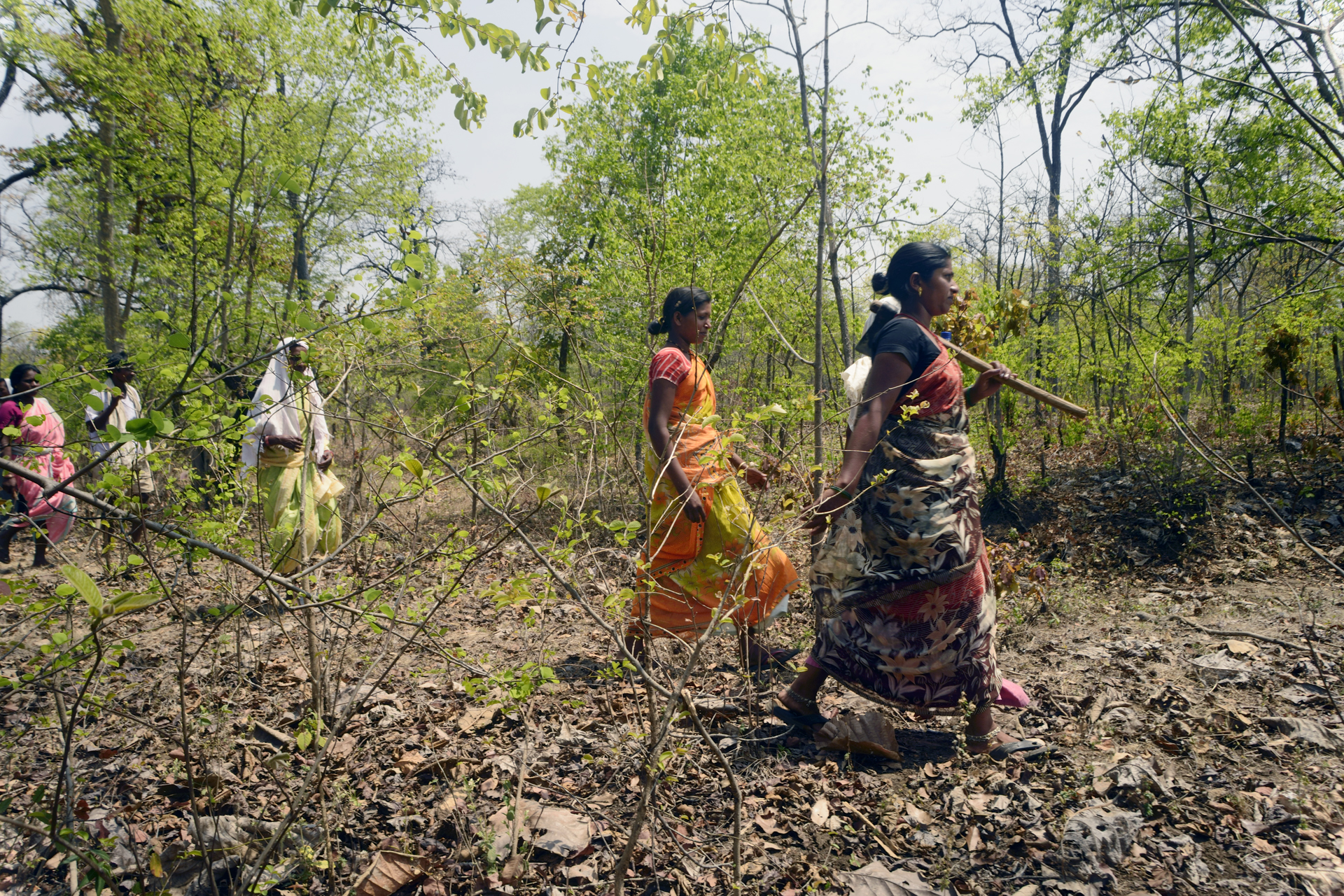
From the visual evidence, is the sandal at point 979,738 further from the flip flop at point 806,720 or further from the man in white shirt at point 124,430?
the man in white shirt at point 124,430

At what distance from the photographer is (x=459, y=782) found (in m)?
2.67

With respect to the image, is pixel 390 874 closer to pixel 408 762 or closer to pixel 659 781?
pixel 408 762

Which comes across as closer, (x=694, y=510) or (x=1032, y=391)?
(x=1032, y=391)

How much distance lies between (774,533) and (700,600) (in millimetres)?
652

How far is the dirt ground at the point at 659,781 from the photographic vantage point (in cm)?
219

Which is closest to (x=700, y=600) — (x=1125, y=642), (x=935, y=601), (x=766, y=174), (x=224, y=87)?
(x=935, y=601)

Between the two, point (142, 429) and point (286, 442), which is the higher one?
point (142, 429)

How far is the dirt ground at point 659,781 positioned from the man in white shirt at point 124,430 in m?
0.47

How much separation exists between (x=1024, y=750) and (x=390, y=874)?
2.33 meters

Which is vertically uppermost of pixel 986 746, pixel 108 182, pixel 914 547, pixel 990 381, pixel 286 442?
pixel 108 182

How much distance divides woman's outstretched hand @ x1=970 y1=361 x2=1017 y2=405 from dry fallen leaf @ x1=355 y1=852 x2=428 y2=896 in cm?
270

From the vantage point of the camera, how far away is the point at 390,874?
2188 mm

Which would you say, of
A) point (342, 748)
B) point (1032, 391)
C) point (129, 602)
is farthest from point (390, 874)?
point (1032, 391)

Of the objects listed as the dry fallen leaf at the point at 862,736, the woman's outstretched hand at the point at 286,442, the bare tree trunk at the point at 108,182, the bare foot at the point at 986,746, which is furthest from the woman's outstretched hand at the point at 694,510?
the bare tree trunk at the point at 108,182
